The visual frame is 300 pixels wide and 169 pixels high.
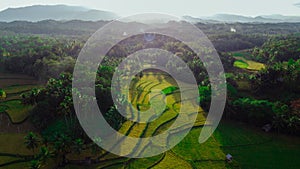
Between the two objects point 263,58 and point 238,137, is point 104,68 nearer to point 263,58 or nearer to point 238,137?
point 238,137

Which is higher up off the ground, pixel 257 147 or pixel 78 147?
pixel 78 147

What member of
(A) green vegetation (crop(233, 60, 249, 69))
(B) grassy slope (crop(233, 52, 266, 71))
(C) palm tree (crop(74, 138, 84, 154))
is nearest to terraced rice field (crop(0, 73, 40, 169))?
(C) palm tree (crop(74, 138, 84, 154))

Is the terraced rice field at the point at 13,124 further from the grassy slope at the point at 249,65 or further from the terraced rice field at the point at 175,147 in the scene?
the grassy slope at the point at 249,65

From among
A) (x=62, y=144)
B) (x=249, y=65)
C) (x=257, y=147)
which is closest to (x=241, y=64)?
(x=249, y=65)

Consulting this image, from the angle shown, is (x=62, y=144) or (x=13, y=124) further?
(x=13, y=124)

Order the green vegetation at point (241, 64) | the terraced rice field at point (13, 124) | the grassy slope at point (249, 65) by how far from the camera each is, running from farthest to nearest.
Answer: the green vegetation at point (241, 64)
the grassy slope at point (249, 65)
the terraced rice field at point (13, 124)

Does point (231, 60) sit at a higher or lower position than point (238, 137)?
higher

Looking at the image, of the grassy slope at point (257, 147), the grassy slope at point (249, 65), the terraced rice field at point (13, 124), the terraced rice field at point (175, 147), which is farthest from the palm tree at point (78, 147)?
the grassy slope at point (249, 65)

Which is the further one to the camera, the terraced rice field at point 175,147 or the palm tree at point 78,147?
the terraced rice field at point 175,147

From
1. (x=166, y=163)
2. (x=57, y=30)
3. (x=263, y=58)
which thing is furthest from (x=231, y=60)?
(x=57, y=30)

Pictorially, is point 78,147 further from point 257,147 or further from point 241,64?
point 241,64

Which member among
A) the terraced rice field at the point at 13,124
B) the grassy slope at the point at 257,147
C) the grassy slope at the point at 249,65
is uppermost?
the grassy slope at the point at 249,65
